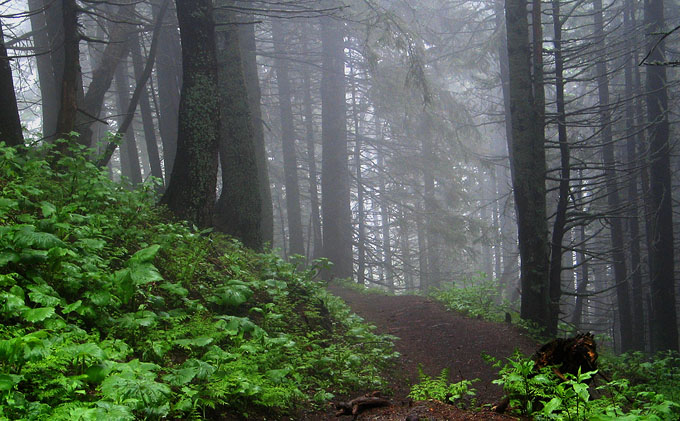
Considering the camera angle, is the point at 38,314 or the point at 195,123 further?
the point at 195,123

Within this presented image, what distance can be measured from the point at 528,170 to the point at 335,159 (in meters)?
9.88

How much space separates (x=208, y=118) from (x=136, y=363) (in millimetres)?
5227

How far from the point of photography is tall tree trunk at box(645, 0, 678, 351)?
42.9 ft

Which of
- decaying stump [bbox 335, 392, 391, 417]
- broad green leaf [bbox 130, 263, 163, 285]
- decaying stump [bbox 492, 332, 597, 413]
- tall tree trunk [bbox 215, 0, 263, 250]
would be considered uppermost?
tall tree trunk [bbox 215, 0, 263, 250]

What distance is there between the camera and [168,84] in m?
14.5

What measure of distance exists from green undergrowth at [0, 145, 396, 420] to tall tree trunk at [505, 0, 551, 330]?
10.7 feet

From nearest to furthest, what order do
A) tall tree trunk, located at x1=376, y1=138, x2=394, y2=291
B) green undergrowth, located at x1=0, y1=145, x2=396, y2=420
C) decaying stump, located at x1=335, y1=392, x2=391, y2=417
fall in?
green undergrowth, located at x1=0, y1=145, x2=396, y2=420, decaying stump, located at x1=335, y1=392, x2=391, y2=417, tall tree trunk, located at x1=376, y1=138, x2=394, y2=291

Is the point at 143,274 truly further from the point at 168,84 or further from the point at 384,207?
the point at 384,207

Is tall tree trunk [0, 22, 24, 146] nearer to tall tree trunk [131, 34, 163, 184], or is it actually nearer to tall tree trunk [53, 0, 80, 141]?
tall tree trunk [53, 0, 80, 141]

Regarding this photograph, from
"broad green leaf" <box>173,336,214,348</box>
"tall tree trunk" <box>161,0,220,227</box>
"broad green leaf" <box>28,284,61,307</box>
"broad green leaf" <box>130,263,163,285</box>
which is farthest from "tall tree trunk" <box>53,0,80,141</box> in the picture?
"broad green leaf" <box>173,336,214,348</box>

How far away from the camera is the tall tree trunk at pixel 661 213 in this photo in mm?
13070

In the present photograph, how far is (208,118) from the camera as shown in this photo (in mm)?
7816

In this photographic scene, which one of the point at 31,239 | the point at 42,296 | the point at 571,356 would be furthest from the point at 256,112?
the point at 571,356

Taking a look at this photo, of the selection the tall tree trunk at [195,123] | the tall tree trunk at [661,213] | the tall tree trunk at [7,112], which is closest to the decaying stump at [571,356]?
the tall tree trunk at [195,123]
